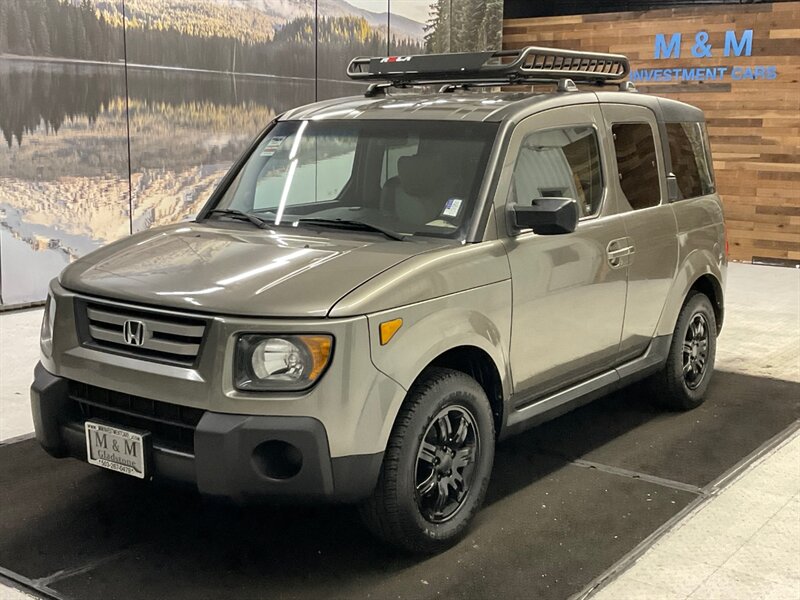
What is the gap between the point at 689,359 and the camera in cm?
559

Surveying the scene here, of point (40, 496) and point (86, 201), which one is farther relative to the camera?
point (86, 201)

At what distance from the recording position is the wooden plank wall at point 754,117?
11.9 meters

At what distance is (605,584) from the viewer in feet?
11.3

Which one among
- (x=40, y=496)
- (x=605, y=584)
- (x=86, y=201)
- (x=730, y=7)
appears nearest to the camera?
(x=605, y=584)

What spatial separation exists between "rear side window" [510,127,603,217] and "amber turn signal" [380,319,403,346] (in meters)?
1.00

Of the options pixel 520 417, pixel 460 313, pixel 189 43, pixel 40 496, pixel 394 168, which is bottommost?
pixel 40 496

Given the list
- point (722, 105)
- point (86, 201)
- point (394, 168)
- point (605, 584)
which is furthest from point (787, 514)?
point (722, 105)

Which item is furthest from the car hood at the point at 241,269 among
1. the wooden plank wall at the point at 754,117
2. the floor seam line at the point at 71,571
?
the wooden plank wall at the point at 754,117

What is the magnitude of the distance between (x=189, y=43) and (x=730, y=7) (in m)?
7.02

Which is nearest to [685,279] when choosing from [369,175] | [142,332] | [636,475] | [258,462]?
[636,475]

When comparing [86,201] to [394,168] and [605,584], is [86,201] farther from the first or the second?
[605,584]

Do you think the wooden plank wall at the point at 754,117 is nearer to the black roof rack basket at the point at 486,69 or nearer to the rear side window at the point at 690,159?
the rear side window at the point at 690,159

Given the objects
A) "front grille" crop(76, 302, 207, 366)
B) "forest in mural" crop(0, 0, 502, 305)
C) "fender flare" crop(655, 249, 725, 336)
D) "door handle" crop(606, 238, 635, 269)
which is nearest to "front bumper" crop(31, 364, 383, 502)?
"front grille" crop(76, 302, 207, 366)

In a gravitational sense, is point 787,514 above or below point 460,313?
below
